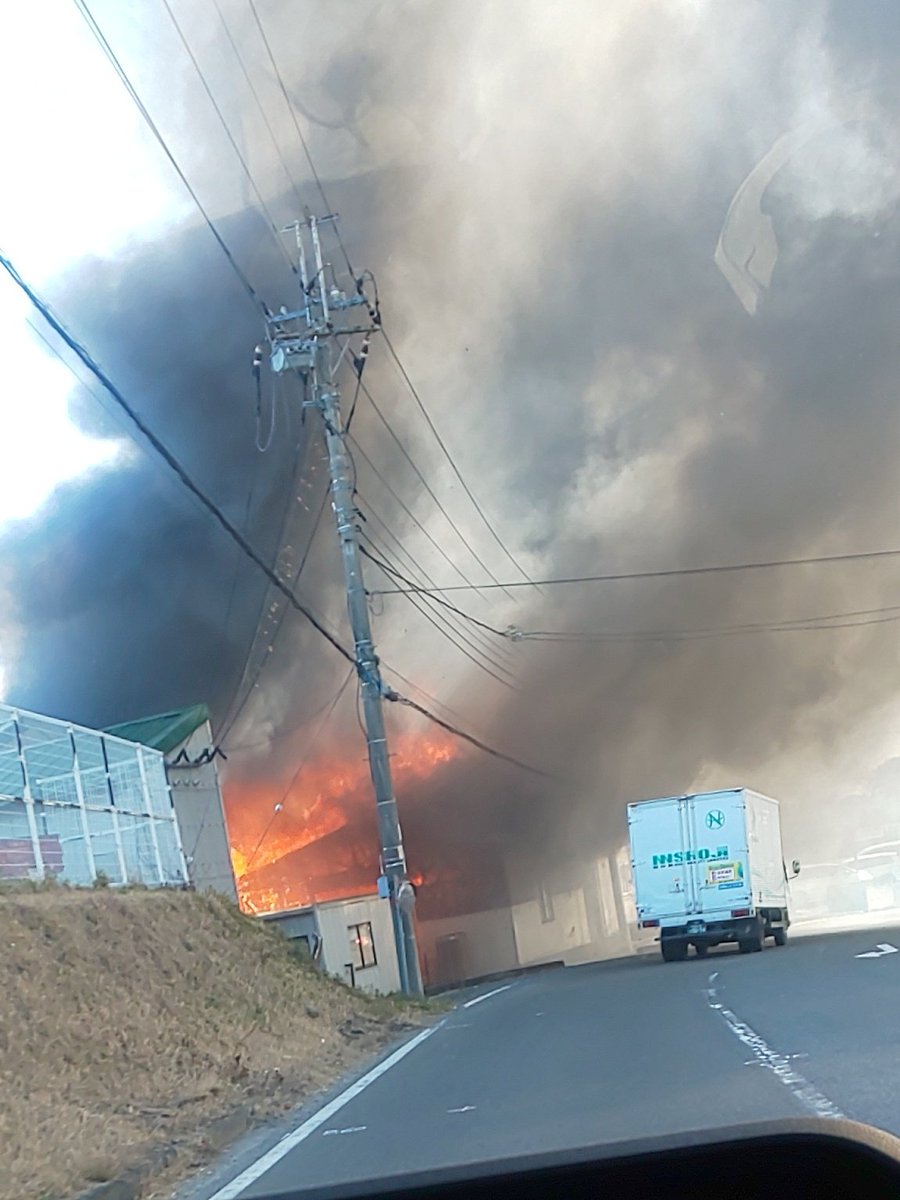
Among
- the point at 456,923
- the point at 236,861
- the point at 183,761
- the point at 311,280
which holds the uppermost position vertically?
the point at 311,280

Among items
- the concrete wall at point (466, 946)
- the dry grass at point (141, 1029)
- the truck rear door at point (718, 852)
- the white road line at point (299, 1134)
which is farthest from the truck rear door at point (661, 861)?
the concrete wall at point (466, 946)

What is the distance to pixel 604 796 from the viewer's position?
46.8m

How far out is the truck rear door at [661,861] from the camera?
24609 millimetres

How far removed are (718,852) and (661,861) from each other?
1097mm

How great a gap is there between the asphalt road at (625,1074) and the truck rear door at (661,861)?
7.97 m

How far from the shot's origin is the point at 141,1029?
12195 mm

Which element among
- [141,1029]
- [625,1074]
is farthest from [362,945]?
[625,1074]

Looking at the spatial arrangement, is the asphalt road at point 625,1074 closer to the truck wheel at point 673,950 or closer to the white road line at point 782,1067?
the white road line at point 782,1067

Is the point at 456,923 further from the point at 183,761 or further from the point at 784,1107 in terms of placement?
the point at 784,1107

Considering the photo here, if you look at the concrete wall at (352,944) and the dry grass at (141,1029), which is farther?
the concrete wall at (352,944)

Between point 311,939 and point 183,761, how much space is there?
7.58 meters

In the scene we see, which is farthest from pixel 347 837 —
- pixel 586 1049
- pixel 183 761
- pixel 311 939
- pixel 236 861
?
pixel 586 1049

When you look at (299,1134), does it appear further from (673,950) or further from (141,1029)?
(673,950)

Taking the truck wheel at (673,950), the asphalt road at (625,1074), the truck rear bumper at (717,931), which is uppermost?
the asphalt road at (625,1074)
